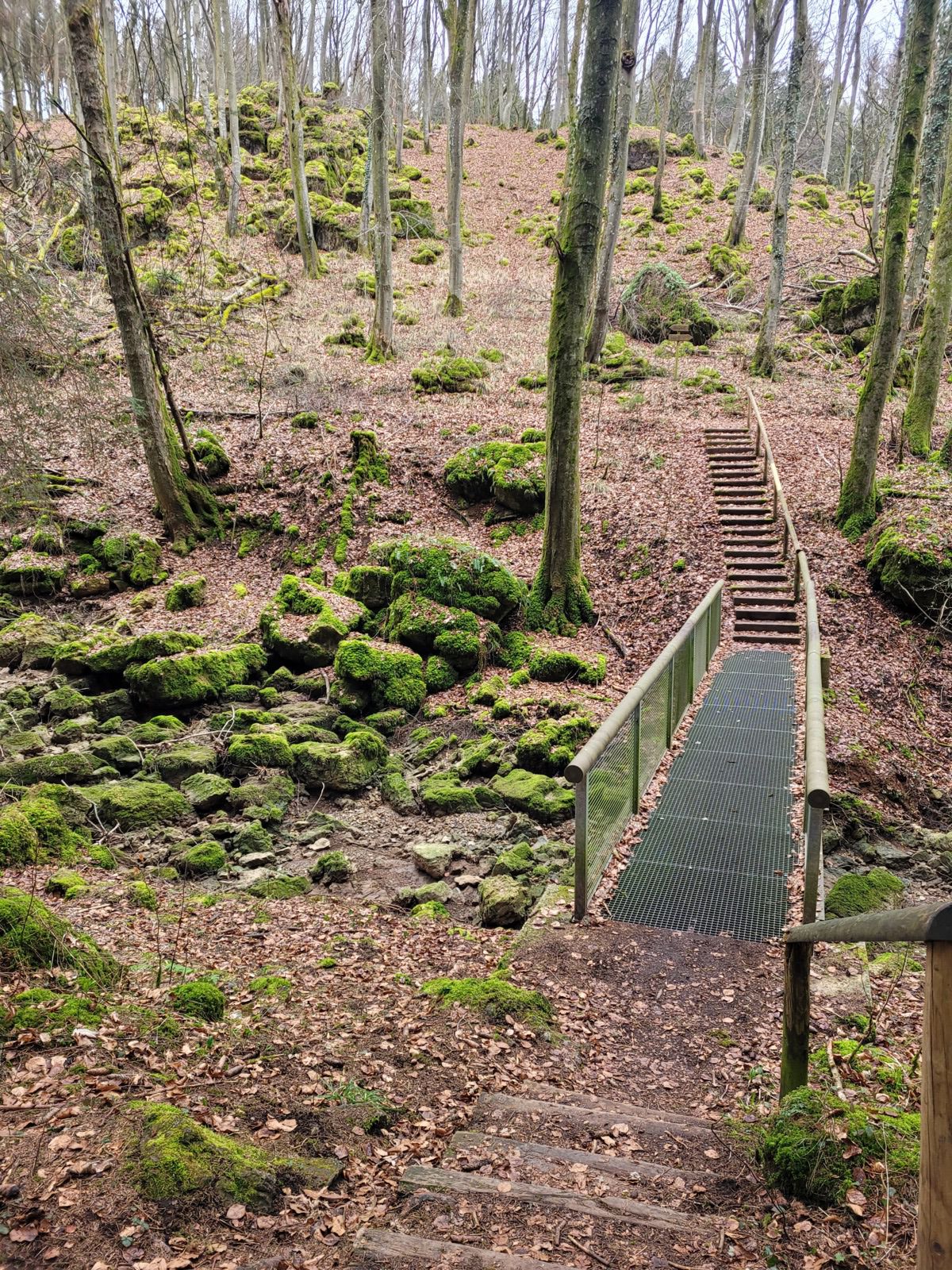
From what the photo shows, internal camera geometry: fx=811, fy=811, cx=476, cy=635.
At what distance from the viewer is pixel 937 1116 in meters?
1.67

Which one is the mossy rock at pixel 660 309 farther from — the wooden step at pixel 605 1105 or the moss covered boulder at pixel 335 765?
the wooden step at pixel 605 1105

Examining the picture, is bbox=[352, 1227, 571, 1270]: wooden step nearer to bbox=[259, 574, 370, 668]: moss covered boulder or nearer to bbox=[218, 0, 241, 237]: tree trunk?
bbox=[259, 574, 370, 668]: moss covered boulder

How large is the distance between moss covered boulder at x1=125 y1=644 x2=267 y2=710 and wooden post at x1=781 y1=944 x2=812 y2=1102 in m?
9.66

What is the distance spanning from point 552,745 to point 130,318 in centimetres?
1095

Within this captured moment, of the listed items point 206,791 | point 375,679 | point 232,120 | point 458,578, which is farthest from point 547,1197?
point 232,120

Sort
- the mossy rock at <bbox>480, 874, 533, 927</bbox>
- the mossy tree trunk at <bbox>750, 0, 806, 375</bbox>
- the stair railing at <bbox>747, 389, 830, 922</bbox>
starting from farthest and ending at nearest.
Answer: the mossy tree trunk at <bbox>750, 0, 806, 375</bbox> → the mossy rock at <bbox>480, 874, 533, 927</bbox> → the stair railing at <bbox>747, 389, 830, 922</bbox>

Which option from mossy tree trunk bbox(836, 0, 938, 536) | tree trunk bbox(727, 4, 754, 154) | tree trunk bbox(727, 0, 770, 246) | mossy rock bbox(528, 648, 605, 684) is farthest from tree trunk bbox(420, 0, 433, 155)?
mossy rock bbox(528, 648, 605, 684)

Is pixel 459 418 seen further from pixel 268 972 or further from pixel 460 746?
pixel 268 972

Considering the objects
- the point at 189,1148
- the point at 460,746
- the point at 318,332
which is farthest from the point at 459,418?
the point at 189,1148

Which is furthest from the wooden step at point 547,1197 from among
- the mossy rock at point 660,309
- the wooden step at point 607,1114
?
the mossy rock at point 660,309

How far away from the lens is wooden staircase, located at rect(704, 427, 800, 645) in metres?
13.8

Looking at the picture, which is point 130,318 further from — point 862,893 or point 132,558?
point 862,893

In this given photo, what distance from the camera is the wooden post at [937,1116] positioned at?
1631 millimetres

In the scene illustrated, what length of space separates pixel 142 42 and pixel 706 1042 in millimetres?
7473
